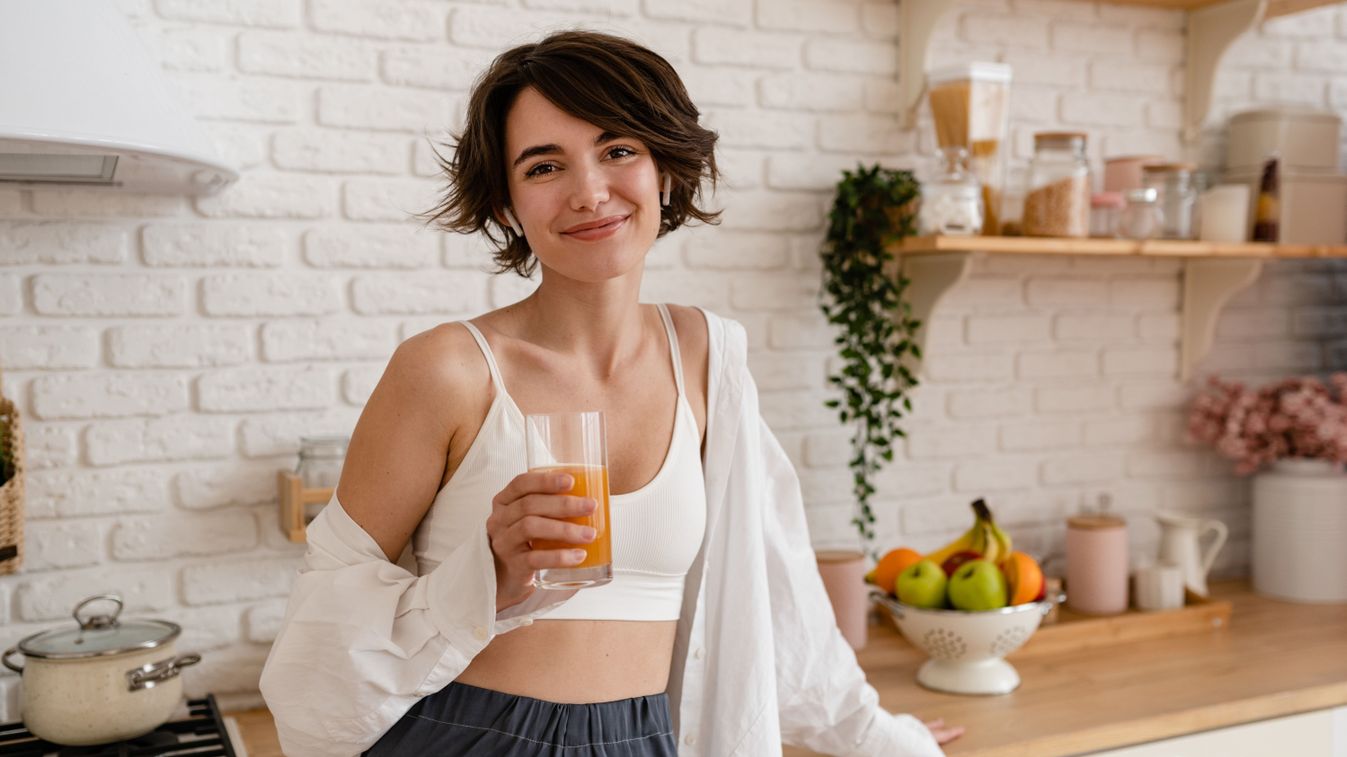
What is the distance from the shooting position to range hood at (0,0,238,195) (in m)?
1.27

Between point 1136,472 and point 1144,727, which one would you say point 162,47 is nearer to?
point 1144,727

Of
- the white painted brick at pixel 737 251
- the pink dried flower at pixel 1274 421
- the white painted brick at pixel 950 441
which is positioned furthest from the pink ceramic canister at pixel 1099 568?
the white painted brick at pixel 737 251

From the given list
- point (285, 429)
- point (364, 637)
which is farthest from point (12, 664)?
point (364, 637)

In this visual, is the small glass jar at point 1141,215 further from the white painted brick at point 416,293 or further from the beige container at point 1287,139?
the white painted brick at point 416,293

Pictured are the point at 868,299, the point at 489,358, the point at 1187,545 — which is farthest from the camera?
the point at 1187,545

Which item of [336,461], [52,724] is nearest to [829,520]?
[336,461]

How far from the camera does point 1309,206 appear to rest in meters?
2.47

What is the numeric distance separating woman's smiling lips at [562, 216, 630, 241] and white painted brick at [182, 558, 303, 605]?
0.84 m

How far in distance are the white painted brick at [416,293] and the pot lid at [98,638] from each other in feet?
1.87

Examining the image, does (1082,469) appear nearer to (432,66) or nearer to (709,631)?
(709,631)

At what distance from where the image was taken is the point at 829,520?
2.24 m

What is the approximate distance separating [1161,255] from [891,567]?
34.7 inches

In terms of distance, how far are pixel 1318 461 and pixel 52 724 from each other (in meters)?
2.34

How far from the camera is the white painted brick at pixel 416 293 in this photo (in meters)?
1.88
